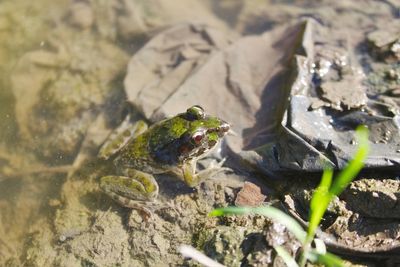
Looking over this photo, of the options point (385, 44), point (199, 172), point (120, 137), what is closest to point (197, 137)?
point (199, 172)

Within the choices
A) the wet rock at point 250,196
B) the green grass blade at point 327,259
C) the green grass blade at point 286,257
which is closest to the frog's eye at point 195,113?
the wet rock at point 250,196

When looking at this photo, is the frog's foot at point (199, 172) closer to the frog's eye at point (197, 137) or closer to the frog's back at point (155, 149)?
the frog's back at point (155, 149)

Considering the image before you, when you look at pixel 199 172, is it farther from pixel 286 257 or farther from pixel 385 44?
pixel 385 44

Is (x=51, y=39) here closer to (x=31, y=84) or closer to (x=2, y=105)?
(x=31, y=84)

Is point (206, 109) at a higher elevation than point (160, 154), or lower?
higher

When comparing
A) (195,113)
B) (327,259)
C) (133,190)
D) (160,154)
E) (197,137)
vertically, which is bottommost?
(133,190)

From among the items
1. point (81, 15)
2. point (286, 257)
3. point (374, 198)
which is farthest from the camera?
point (81, 15)
